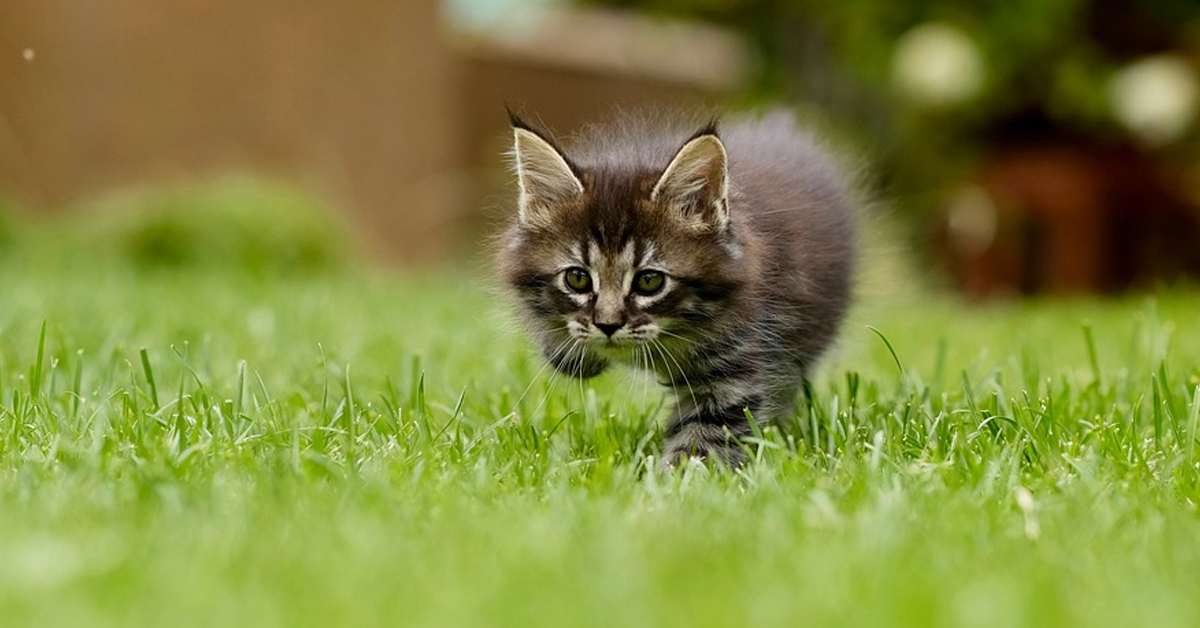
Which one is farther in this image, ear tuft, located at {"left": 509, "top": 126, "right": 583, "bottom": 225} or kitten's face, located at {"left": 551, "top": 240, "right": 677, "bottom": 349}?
ear tuft, located at {"left": 509, "top": 126, "right": 583, "bottom": 225}

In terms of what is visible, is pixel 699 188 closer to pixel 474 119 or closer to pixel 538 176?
pixel 538 176

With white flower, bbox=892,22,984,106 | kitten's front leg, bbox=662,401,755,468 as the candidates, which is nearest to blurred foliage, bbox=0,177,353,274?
white flower, bbox=892,22,984,106

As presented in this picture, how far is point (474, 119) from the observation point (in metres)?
15.1

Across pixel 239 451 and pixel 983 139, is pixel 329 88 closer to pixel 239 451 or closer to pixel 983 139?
pixel 983 139

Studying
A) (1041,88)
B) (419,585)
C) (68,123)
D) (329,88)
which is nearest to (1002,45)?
(1041,88)

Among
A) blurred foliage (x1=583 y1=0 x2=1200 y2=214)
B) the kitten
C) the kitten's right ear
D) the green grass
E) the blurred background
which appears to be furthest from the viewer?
blurred foliage (x1=583 y1=0 x2=1200 y2=214)

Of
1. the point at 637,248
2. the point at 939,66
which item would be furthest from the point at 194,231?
the point at 637,248

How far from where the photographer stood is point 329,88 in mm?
12555

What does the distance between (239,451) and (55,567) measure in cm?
100

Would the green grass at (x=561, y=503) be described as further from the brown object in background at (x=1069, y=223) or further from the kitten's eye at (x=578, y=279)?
the brown object in background at (x=1069, y=223)

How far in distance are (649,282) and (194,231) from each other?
726 cm

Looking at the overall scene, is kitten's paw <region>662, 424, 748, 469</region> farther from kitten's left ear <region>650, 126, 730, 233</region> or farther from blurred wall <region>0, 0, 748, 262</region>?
blurred wall <region>0, 0, 748, 262</region>

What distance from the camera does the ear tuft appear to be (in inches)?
142

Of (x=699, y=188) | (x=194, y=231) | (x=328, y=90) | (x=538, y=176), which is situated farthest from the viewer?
(x=328, y=90)
